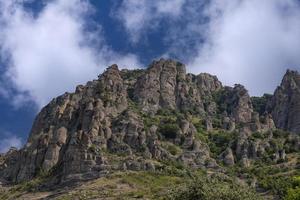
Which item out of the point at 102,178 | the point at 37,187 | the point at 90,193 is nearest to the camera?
the point at 90,193

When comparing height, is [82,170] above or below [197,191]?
above

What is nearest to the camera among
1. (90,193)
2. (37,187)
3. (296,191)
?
(296,191)

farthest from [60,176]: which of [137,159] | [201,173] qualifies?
[201,173]

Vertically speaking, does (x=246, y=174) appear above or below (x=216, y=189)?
above

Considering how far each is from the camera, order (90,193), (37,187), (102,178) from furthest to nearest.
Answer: (37,187)
(102,178)
(90,193)

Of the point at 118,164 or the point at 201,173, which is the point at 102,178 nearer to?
the point at 118,164

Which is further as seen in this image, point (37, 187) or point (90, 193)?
point (37, 187)

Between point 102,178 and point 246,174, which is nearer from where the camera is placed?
point 102,178

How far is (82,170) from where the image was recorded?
190m

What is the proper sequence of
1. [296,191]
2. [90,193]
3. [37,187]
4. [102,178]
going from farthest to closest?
1. [37,187]
2. [102,178]
3. [90,193]
4. [296,191]

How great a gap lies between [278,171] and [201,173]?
21.9 meters

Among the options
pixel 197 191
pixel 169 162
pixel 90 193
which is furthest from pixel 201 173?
pixel 197 191

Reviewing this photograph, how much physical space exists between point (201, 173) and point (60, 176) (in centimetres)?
3888

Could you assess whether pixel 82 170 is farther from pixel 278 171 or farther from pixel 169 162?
pixel 278 171
